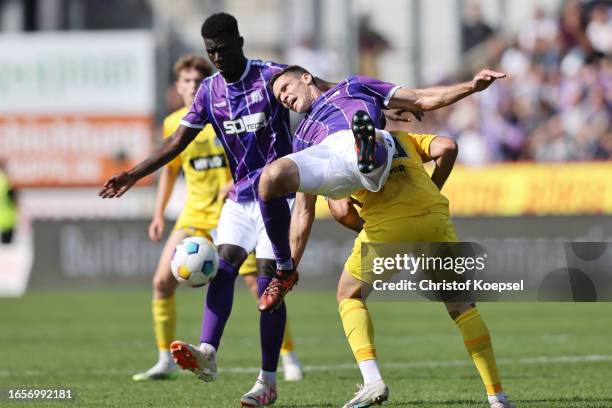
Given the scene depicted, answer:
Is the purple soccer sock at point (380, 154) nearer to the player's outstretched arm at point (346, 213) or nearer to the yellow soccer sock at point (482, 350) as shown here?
the player's outstretched arm at point (346, 213)

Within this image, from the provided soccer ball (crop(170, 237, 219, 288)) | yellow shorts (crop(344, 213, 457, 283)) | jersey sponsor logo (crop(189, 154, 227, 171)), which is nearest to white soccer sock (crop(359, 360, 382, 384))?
yellow shorts (crop(344, 213, 457, 283))

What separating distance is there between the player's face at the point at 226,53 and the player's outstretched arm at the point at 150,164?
1.50ft

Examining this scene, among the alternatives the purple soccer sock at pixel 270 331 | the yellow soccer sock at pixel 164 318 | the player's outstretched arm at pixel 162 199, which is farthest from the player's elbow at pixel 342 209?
the player's outstretched arm at pixel 162 199

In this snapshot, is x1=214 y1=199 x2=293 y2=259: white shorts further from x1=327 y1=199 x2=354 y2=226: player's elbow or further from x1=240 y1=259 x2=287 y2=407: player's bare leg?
x1=327 y1=199 x2=354 y2=226: player's elbow

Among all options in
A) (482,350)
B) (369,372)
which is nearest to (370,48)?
(482,350)

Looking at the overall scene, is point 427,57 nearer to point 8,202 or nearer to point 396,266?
point 8,202

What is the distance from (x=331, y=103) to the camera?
7207 millimetres

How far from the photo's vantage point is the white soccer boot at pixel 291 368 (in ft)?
31.7

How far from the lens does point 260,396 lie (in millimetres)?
7820

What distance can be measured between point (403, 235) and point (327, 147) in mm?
691

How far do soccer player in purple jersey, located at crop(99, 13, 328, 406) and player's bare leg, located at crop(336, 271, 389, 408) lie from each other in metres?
1.01

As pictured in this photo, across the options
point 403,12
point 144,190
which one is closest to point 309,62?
point 403,12

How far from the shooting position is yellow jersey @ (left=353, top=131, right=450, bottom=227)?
6996 millimetres

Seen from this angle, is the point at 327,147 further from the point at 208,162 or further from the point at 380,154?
the point at 208,162
